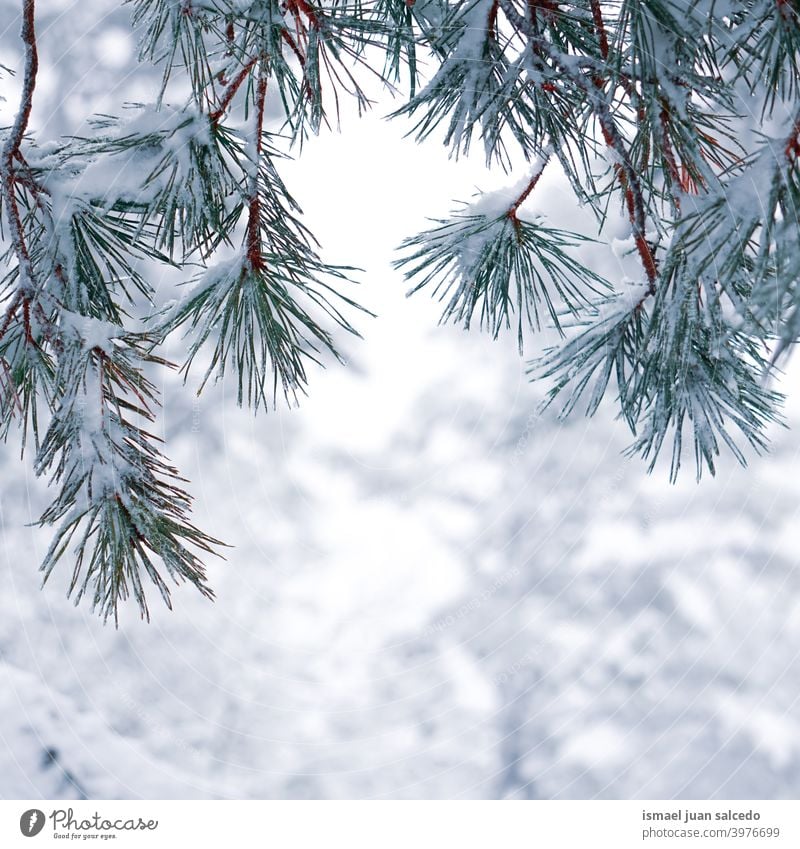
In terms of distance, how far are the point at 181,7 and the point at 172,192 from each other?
235 mm

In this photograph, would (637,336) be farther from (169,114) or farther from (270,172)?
(169,114)

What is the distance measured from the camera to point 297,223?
2.41ft

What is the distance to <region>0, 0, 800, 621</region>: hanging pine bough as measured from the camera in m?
0.61

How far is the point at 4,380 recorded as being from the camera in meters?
0.75

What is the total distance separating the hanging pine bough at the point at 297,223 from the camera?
0.61 m

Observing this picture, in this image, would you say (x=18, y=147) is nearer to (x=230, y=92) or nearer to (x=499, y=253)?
(x=230, y=92)

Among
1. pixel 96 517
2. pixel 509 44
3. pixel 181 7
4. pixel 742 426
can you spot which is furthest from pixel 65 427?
pixel 742 426
